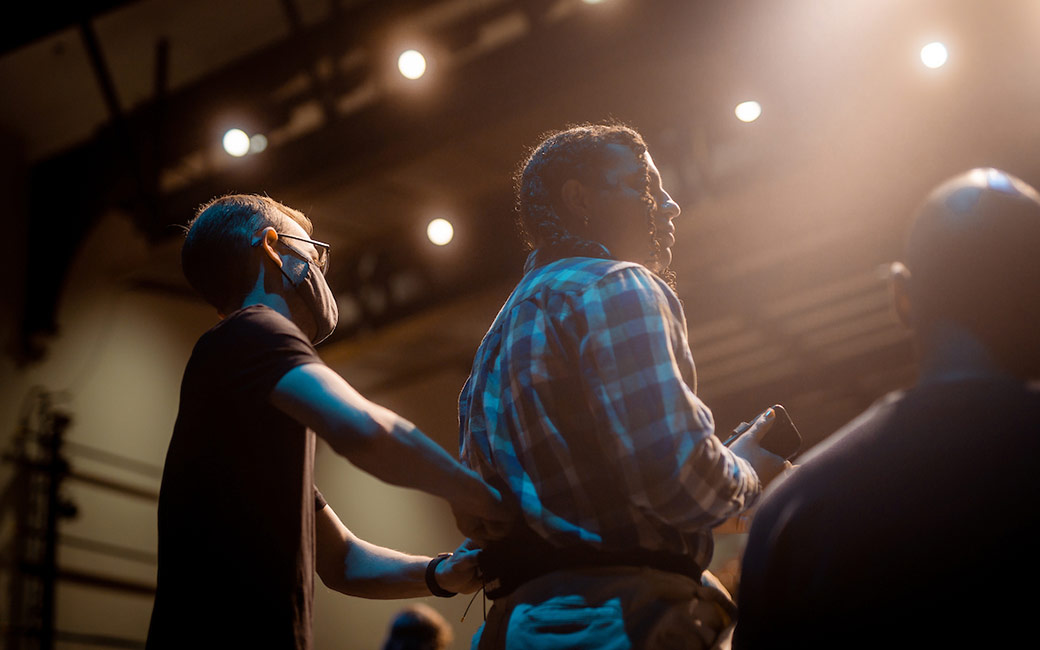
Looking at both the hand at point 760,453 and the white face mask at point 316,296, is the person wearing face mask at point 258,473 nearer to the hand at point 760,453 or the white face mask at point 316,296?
the white face mask at point 316,296

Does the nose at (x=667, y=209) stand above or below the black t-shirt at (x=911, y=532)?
above

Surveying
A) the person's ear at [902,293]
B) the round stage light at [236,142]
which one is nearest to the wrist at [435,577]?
the person's ear at [902,293]

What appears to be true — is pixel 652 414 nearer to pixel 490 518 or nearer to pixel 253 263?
pixel 490 518

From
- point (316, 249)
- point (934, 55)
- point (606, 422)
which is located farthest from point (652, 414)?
point (934, 55)

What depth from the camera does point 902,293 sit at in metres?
1.28

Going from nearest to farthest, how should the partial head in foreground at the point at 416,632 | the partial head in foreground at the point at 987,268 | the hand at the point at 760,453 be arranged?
the partial head in foreground at the point at 987,268 → the hand at the point at 760,453 → the partial head in foreground at the point at 416,632

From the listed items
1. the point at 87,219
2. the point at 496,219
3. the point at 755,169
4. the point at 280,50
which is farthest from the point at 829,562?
the point at 87,219

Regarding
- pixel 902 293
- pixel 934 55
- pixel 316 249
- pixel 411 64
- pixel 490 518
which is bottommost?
pixel 490 518

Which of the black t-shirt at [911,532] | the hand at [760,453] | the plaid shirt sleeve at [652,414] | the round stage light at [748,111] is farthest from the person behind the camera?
the round stage light at [748,111]

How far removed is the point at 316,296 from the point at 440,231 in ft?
18.2

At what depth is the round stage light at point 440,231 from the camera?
24.1 feet

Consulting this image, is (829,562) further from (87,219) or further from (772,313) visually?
(772,313)

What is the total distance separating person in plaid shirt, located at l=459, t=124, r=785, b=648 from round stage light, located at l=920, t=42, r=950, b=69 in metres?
4.80

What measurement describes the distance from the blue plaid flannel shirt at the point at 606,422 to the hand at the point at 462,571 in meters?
0.24
